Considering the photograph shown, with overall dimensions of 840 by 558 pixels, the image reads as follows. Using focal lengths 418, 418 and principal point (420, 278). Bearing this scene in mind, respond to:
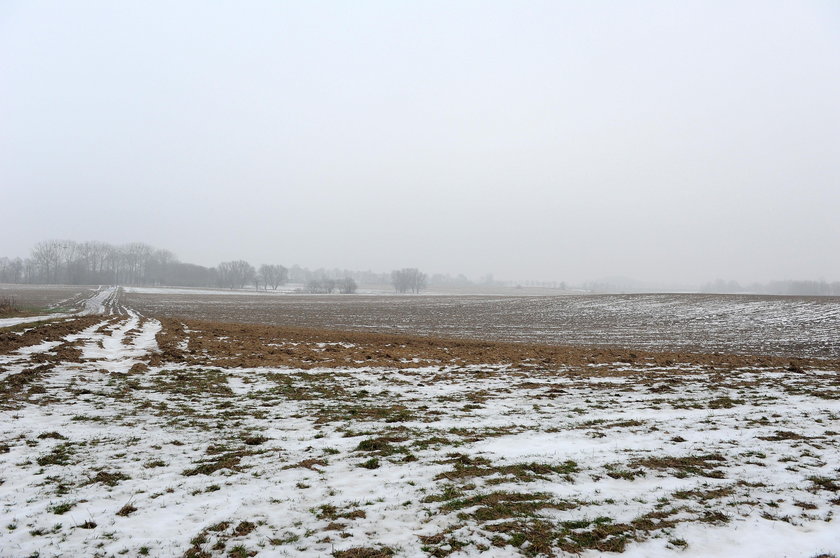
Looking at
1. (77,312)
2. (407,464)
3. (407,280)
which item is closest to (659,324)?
(407,464)

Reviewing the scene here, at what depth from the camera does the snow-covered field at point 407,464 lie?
14.7 feet

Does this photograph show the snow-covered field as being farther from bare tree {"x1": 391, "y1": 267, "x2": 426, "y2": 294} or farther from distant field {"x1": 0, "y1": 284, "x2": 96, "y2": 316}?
bare tree {"x1": 391, "y1": 267, "x2": 426, "y2": 294}

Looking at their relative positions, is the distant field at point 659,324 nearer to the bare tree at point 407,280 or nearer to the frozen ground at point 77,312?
the frozen ground at point 77,312

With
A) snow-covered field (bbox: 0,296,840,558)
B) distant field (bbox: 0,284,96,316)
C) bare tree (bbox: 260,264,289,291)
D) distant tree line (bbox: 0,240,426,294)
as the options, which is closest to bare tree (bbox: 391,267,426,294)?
distant tree line (bbox: 0,240,426,294)

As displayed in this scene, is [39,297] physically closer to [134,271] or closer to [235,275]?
[235,275]

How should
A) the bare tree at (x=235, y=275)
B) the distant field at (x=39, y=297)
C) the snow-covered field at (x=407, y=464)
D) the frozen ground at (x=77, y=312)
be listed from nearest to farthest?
the snow-covered field at (x=407, y=464) → the frozen ground at (x=77, y=312) → the distant field at (x=39, y=297) → the bare tree at (x=235, y=275)

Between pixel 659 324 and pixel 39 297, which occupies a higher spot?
pixel 39 297

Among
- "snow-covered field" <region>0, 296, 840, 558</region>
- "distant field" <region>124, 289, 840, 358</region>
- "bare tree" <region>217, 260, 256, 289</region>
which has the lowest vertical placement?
"distant field" <region>124, 289, 840, 358</region>

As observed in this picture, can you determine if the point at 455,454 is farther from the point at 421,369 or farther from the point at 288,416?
the point at 421,369

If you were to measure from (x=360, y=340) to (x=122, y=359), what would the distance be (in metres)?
10.3

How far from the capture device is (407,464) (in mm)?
6473

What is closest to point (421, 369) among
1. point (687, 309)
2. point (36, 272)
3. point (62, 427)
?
point (62, 427)

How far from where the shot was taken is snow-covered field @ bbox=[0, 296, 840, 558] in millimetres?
4473

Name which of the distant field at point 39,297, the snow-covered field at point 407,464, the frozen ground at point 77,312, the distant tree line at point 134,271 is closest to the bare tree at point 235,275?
the distant tree line at point 134,271
